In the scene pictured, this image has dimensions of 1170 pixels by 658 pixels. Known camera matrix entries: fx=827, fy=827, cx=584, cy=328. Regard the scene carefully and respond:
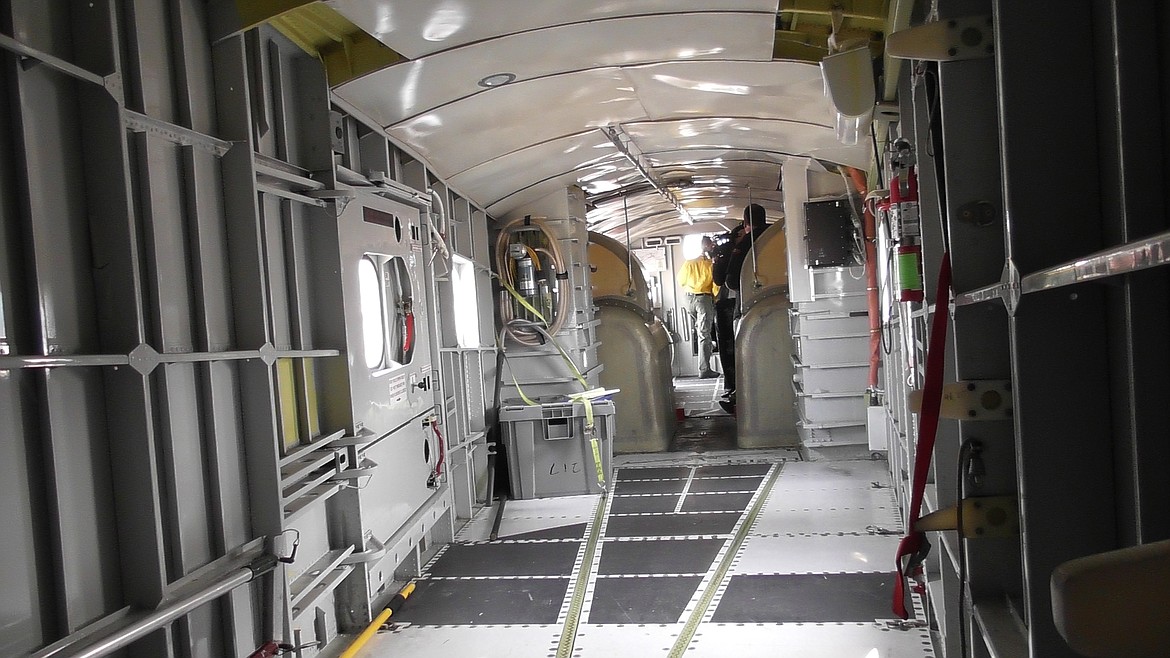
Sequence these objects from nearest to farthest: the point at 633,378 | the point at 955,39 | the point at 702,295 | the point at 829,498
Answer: the point at 955,39
the point at 829,498
the point at 633,378
the point at 702,295

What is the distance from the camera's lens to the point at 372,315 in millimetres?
5496

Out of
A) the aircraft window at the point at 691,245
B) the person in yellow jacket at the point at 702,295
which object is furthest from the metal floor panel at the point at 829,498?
the aircraft window at the point at 691,245

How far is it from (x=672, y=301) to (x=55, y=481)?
726 inches

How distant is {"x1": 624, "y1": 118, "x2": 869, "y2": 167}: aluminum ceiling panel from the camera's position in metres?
7.72

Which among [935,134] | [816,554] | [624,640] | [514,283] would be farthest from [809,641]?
[514,283]

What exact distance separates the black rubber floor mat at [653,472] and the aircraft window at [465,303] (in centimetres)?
246

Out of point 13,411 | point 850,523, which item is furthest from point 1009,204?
point 850,523

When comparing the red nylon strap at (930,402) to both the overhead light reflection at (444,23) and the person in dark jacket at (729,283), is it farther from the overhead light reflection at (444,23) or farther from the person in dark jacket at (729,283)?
the person in dark jacket at (729,283)

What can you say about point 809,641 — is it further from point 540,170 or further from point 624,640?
point 540,170

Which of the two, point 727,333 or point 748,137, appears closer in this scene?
point 748,137

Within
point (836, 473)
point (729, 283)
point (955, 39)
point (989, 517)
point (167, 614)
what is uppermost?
point (955, 39)

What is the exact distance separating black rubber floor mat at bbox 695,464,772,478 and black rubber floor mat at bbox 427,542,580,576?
2.95 meters

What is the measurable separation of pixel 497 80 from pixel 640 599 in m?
3.60

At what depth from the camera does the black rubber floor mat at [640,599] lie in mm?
5113
